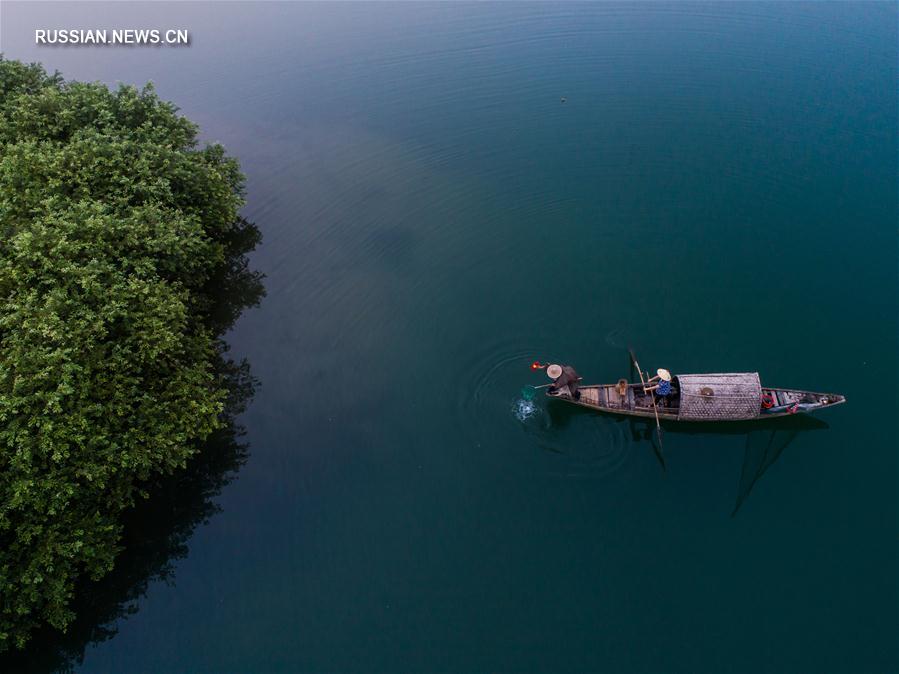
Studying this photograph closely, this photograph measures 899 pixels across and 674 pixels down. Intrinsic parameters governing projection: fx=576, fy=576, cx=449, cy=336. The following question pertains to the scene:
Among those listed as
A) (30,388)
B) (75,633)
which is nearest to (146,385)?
(30,388)

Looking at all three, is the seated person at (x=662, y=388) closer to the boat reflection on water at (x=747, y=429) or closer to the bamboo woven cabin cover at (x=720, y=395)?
the bamboo woven cabin cover at (x=720, y=395)

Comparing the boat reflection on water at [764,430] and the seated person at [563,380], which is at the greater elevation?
the seated person at [563,380]

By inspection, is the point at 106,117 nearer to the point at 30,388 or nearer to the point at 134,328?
the point at 134,328

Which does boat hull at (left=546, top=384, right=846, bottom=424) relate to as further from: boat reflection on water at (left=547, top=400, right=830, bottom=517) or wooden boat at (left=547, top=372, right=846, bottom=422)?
boat reflection on water at (left=547, top=400, right=830, bottom=517)

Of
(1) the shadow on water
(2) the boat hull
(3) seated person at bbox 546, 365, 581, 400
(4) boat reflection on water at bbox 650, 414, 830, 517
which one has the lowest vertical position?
(1) the shadow on water

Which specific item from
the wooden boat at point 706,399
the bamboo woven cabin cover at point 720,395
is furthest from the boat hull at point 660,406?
the bamboo woven cabin cover at point 720,395

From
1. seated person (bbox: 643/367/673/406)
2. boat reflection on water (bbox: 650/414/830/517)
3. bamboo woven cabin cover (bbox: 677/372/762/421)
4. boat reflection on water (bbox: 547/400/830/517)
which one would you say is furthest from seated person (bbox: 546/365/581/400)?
boat reflection on water (bbox: 650/414/830/517)
